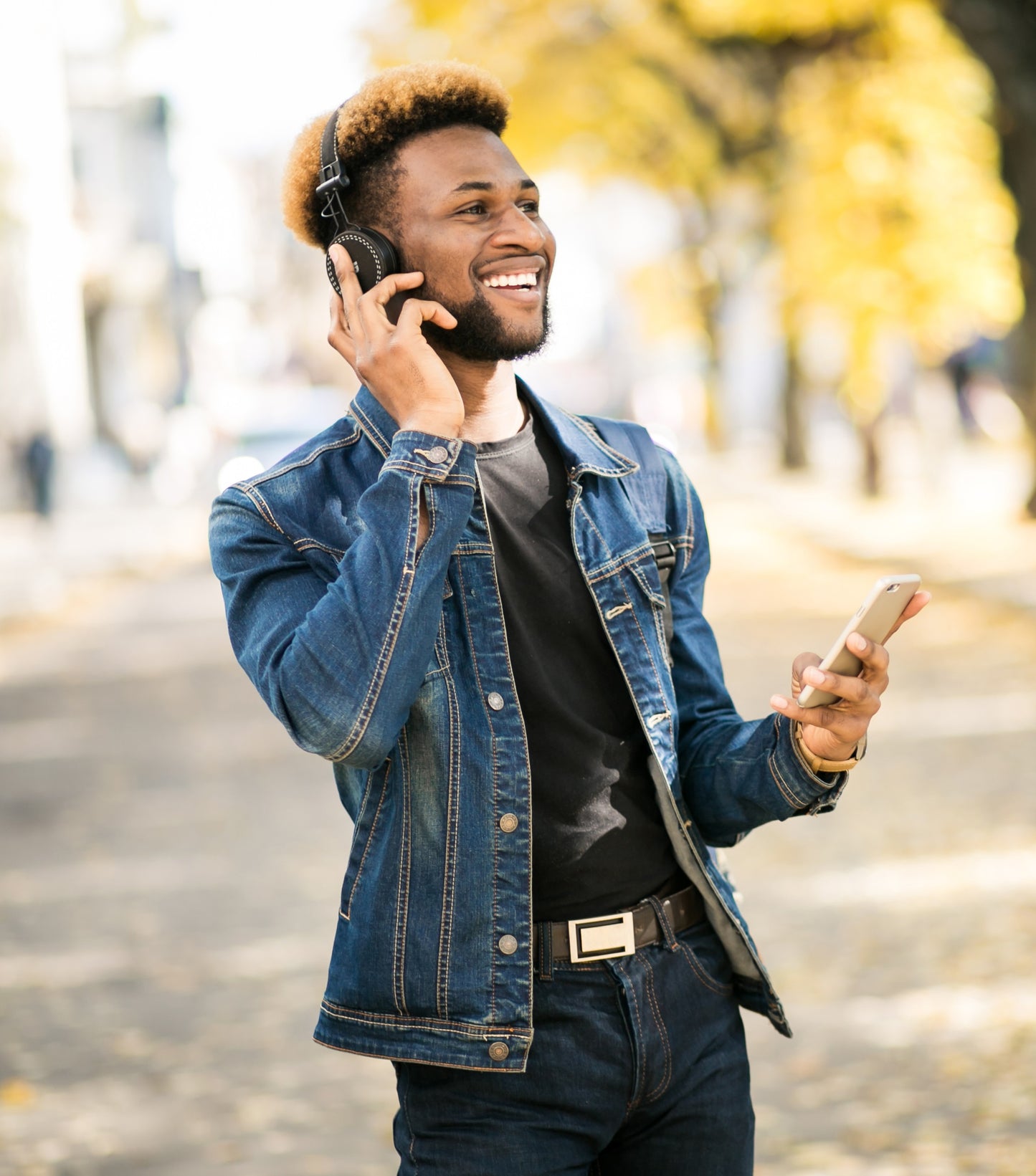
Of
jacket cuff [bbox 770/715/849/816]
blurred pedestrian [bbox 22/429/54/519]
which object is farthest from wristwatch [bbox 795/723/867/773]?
blurred pedestrian [bbox 22/429/54/519]

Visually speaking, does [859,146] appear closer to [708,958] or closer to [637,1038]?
[708,958]

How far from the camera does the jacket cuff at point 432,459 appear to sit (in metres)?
2.14

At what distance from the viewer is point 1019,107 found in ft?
45.3

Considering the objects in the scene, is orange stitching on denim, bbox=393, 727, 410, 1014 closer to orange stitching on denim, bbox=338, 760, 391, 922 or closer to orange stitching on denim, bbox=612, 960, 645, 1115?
orange stitching on denim, bbox=338, 760, 391, 922

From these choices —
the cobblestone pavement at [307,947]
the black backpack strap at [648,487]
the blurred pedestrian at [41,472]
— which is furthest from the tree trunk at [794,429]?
the black backpack strap at [648,487]

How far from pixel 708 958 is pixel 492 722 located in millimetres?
478

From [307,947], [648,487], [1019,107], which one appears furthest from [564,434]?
[1019,107]

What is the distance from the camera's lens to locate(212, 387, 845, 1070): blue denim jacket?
2072mm

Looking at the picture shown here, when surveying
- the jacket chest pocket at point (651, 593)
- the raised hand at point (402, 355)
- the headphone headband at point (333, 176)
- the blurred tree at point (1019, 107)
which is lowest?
the jacket chest pocket at point (651, 593)

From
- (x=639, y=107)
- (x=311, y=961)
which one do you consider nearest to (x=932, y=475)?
(x=639, y=107)

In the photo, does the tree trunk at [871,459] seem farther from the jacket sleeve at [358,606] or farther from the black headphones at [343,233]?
the jacket sleeve at [358,606]

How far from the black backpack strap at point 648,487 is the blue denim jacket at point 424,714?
0.08 m

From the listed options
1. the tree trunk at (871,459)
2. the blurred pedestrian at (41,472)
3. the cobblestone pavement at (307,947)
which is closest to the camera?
the cobblestone pavement at (307,947)

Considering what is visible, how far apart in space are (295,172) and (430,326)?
1.19ft
